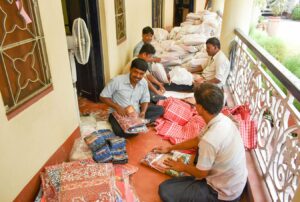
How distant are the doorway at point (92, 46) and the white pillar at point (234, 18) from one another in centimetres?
193

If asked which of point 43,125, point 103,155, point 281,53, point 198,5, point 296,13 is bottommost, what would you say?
point 281,53

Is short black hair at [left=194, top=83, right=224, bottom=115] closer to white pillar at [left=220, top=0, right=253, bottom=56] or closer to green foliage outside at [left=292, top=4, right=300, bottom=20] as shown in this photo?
white pillar at [left=220, top=0, right=253, bottom=56]

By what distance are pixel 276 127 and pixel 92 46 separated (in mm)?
2452

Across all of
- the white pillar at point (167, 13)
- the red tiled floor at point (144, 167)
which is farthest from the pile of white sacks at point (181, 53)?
the white pillar at point (167, 13)

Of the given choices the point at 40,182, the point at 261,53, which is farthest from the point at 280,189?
the point at 40,182

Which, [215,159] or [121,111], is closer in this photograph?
[215,159]

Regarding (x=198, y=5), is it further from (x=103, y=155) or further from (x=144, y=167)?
(x=103, y=155)

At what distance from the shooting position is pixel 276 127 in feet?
5.99

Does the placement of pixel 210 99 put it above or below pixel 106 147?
above

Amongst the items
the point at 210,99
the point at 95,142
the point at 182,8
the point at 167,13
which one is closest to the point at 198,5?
the point at 182,8

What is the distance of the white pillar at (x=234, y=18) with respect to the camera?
3.62m

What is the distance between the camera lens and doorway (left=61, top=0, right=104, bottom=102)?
3090 millimetres

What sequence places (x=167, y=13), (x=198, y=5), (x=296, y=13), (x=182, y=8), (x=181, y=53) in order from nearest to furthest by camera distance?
(x=181, y=53) → (x=167, y=13) → (x=182, y=8) → (x=198, y=5) → (x=296, y=13)

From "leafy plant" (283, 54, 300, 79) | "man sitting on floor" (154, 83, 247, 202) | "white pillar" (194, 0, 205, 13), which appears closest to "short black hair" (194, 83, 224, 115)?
"man sitting on floor" (154, 83, 247, 202)
